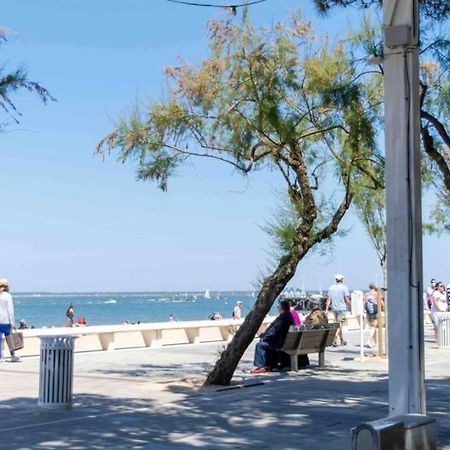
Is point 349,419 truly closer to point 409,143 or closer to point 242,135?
point 409,143

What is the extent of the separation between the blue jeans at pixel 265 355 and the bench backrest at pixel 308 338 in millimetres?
529

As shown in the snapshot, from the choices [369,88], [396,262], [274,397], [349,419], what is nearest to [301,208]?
[369,88]

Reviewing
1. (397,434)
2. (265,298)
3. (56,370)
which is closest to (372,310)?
(265,298)

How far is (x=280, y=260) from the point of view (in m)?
13.8

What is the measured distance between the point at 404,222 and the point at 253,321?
6213 millimetres

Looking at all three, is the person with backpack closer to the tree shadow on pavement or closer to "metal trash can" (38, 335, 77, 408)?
the tree shadow on pavement

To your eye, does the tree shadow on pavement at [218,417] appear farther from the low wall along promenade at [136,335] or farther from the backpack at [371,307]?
the backpack at [371,307]

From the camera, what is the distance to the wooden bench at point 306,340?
1538cm

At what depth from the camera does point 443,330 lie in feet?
70.6

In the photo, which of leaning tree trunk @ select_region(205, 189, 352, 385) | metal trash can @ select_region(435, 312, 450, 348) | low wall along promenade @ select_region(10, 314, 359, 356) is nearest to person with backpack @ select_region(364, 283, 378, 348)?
metal trash can @ select_region(435, 312, 450, 348)

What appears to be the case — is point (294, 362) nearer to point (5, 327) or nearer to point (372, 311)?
point (5, 327)

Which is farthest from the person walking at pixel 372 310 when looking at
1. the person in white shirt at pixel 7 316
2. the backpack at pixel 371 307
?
the person in white shirt at pixel 7 316

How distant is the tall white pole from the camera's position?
24.3 feet

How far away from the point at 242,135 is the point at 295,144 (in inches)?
33.5
